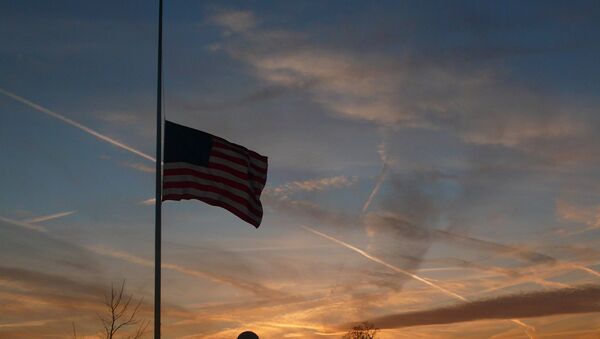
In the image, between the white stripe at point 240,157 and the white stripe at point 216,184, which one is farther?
the white stripe at point 240,157

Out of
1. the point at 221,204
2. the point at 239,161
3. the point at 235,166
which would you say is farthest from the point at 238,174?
the point at 221,204

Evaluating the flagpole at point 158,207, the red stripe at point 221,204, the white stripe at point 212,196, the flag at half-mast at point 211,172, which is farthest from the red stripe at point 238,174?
the flagpole at point 158,207

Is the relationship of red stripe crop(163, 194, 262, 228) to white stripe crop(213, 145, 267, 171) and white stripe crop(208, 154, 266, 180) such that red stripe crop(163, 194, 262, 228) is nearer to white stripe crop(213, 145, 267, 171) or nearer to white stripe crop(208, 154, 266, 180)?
white stripe crop(208, 154, 266, 180)

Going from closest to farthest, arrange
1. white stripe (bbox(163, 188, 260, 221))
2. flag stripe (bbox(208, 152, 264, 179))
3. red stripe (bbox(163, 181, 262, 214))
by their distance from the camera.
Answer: white stripe (bbox(163, 188, 260, 221))
red stripe (bbox(163, 181, 262, 214))
flag stripe (bbox(208, 152, 264, 179))

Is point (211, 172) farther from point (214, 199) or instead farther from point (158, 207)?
point (158, 207)

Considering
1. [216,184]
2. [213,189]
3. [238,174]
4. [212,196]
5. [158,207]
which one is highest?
[238,174]

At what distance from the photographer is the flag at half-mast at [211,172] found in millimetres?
22266

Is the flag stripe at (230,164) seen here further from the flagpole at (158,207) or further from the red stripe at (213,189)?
the flagpole at (158,207)

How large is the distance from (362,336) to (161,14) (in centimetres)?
7975

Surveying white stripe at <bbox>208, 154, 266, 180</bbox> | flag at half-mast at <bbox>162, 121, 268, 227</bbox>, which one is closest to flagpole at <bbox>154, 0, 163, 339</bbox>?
flag at half-mast at <bbox>162, 121, 268, 227</bbox>

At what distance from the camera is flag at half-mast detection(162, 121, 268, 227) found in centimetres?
2227

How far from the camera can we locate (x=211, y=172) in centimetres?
Result: 2273

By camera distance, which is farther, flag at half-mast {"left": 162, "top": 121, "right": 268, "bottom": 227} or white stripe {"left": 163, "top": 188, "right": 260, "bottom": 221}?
flag at half-mast {"left": 162, "top": 121, "right": 268, "bottom": 227}

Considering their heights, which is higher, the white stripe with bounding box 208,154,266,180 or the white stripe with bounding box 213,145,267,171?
the white stripe with bounding box 213,145,267,171
